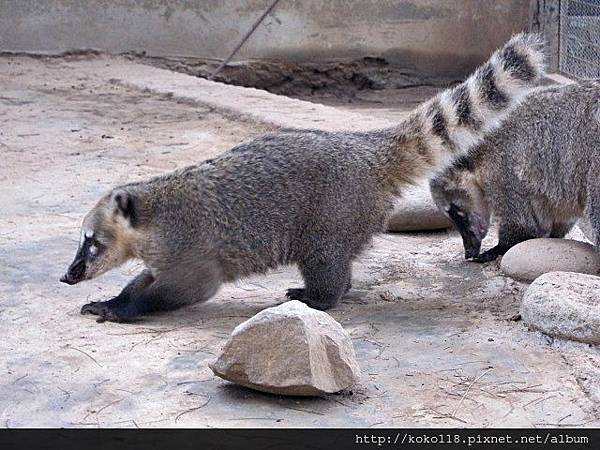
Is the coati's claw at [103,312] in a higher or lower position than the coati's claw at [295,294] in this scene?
higher

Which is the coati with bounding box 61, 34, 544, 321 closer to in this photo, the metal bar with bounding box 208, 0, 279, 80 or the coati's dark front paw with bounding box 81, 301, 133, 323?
the coati's dark front paw with bounding box 81, 301, 133, 323

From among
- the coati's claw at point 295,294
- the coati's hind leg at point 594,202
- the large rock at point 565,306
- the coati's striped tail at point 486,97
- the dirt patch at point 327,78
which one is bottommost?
the dirt patch at point 327,78

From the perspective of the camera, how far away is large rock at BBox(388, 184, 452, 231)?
22.8 ft

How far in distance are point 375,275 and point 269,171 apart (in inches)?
40.1

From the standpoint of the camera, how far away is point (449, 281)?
6.08 meters

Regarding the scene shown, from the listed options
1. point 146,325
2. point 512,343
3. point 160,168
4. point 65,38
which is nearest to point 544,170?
point 512,343

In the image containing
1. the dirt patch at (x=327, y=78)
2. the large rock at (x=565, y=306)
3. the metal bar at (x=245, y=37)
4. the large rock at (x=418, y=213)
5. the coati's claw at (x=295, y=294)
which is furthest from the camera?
the dirt patch at (x=327, y=78)

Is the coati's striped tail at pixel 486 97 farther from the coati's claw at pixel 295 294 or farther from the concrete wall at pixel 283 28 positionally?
the concrete wall at pixel 283 28

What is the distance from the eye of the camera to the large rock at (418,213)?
6.94m

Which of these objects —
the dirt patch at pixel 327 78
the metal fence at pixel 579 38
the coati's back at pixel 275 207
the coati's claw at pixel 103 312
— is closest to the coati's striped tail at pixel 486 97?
the coati's back at pixel 275 207

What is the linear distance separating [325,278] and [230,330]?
24.6 inches

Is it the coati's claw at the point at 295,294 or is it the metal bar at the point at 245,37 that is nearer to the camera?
the coati's claw at the point at 295,294

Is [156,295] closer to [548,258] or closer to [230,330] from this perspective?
[230,330]

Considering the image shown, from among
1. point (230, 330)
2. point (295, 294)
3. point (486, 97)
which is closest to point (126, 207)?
point (230, 330)
